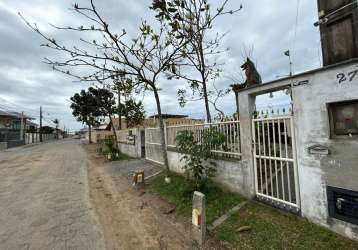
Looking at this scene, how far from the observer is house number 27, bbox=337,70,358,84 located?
9.22 ft

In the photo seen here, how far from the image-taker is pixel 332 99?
302 centimetres

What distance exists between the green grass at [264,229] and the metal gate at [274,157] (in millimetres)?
280

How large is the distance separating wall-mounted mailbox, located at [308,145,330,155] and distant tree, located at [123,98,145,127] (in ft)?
68.3

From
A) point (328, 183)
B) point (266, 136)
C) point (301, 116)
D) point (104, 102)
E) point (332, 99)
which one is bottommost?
point (328, 183)

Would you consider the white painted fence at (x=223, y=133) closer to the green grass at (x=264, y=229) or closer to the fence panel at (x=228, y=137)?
the fence panel at (x=228, y=137)

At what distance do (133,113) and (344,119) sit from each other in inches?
873

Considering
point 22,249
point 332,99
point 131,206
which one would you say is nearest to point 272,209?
point 332,99

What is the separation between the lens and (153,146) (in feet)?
34.0

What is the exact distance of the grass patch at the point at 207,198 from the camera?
4.26 metres

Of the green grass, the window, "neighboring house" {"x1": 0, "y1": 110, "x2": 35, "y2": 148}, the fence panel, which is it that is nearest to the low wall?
the fence panel

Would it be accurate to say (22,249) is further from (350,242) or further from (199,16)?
(199,16)

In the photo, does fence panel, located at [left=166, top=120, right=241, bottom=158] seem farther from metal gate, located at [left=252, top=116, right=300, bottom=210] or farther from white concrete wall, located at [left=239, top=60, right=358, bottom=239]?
white concrete wall, located at [left=239, top=60, right=358, bottom=239]

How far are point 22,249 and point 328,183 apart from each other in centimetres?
471

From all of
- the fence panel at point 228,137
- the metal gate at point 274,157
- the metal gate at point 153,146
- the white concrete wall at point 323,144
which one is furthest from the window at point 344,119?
the metal gate at point 153,146
